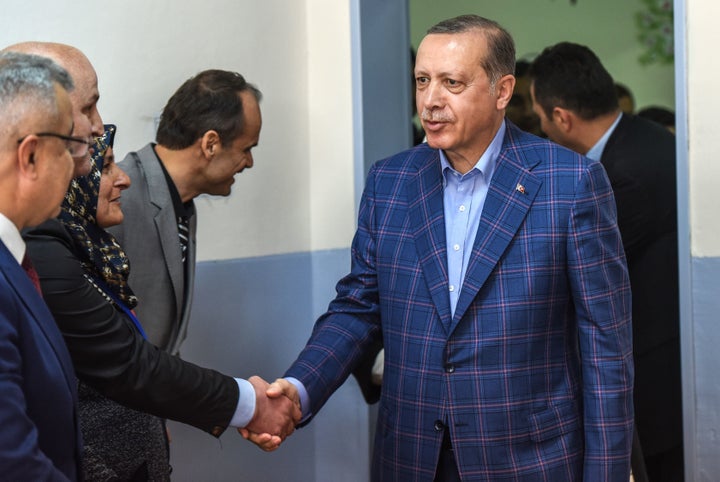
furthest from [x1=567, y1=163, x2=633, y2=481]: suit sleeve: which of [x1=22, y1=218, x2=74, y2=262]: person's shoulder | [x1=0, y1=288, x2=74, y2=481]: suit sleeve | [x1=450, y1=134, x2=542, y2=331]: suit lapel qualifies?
[x1=0, y1=288, x2=74, y2=481]: suit sleeve

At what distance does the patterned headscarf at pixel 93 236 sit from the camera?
192 cm

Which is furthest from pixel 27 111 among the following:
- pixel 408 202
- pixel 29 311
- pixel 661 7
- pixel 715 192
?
pixel 661 7

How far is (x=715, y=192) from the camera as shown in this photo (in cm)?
275

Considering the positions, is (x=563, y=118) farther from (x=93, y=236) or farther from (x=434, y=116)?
(x=93, y=236)

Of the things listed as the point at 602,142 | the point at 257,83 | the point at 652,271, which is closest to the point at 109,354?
the point at 257,83

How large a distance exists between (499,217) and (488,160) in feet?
0.55

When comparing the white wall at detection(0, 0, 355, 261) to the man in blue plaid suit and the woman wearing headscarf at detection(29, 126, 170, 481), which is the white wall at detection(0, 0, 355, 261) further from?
the man in blue plaid suit

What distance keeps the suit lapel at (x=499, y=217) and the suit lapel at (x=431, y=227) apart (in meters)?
0.06

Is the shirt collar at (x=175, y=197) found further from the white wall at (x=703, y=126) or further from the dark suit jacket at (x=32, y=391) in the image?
the white wall at (x=703, y=126)

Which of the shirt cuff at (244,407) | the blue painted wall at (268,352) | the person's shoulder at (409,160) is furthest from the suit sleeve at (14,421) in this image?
the blue painted wall at (268,352)

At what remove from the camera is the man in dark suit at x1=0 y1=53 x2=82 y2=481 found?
1.31m

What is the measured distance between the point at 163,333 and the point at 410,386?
2.54 feet

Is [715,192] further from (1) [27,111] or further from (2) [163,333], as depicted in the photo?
(1) [27,111]

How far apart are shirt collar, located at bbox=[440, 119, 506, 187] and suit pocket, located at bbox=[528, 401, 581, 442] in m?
0.57
